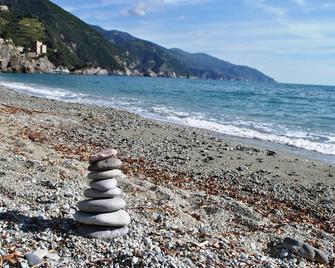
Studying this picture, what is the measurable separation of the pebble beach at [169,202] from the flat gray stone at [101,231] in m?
0.11

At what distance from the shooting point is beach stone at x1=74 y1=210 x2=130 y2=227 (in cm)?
827

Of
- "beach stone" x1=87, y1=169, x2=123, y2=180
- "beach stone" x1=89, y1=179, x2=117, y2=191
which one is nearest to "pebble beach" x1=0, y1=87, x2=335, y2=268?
"beach stone" x1=89, y1=179, x2=117, y2=191

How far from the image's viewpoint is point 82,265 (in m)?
7.17

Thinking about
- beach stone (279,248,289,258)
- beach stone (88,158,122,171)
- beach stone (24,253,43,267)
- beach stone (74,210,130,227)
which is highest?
beach stone (88,158,122,171)

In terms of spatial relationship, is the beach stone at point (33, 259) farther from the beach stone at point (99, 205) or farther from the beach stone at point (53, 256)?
the beach stone at point (99, 205)

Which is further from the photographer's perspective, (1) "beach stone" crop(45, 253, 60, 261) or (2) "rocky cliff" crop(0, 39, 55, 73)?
(2) "rocky cliff" crop(0, 39, 55, 73)

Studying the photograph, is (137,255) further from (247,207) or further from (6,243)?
(247,207)

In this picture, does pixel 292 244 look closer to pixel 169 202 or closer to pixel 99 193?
pixel 169 202

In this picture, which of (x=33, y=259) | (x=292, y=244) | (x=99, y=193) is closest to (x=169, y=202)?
(x=99, y=193)

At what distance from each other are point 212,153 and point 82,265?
41.6 feet

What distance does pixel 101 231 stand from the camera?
8297 millimetres

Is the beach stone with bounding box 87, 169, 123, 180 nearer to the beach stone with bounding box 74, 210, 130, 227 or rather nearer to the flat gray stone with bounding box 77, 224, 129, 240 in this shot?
the beach stone with bounding box 74, 210, 130, 227

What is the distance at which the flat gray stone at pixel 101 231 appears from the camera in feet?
27.0

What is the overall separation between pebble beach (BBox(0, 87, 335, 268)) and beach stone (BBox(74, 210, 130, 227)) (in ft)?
0.76
